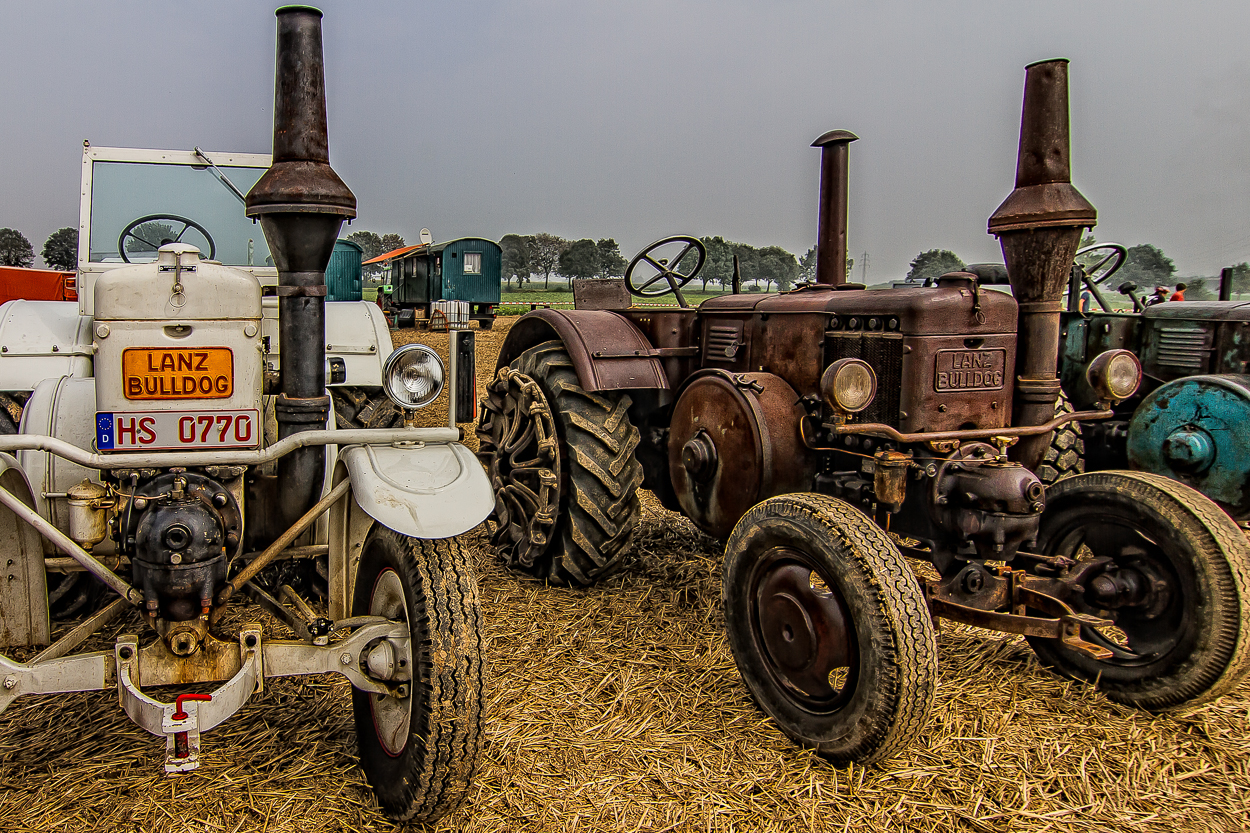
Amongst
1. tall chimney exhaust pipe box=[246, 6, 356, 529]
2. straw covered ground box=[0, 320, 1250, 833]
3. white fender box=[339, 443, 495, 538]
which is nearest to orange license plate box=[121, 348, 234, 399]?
tall chimney exhaust pipe box=[246, 6, 356, 529]

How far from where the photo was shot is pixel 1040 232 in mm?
3164

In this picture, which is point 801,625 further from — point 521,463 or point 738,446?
point 521,463

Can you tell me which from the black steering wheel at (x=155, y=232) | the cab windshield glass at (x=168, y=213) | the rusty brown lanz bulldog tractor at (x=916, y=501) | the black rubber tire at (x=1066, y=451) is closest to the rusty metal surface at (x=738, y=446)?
the rusty brown lanz bulldog tractor at (x=916, y=501)

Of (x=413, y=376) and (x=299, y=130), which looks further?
(x=299, y=130)

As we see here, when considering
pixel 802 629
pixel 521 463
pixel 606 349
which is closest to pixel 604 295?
pixel 606 349

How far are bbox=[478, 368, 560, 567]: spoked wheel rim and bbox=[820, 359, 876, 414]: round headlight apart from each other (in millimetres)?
1495

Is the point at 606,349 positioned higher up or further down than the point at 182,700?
higher up

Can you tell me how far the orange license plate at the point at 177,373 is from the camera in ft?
7.82

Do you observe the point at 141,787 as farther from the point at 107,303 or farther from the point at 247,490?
the point at 107,303

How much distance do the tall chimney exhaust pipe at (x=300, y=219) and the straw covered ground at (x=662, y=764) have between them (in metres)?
0.82

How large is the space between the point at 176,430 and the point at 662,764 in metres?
1.74

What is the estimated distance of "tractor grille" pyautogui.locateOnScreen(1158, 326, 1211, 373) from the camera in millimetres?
5379

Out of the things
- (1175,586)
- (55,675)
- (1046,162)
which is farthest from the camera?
(1046,162)

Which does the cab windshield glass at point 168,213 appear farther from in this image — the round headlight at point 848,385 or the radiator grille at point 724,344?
the round headlight at point 848,385
